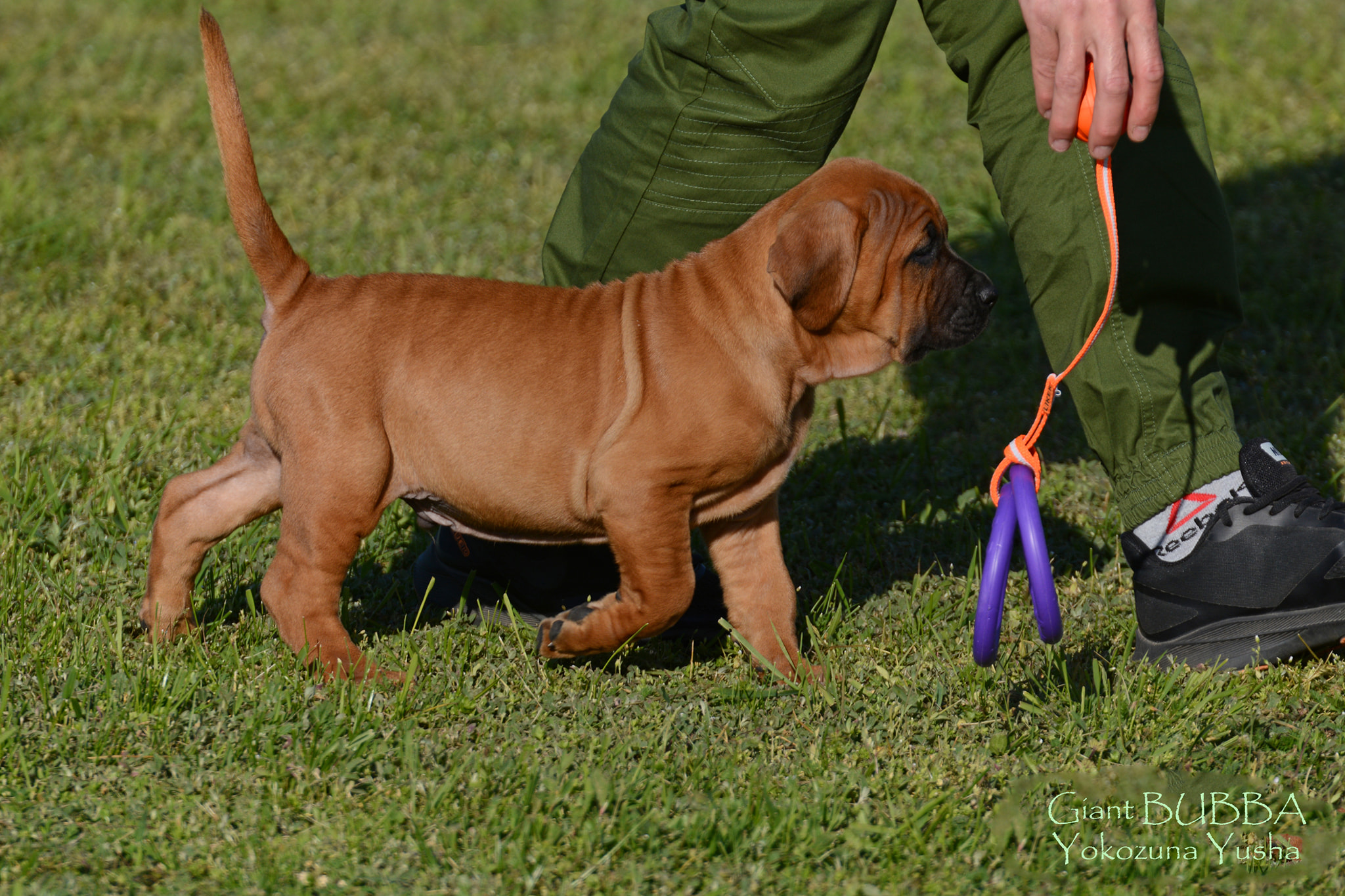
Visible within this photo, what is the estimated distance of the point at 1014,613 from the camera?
146 inches

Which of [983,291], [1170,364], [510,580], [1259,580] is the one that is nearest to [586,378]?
[510,580]

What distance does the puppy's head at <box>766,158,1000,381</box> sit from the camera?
3041 mm

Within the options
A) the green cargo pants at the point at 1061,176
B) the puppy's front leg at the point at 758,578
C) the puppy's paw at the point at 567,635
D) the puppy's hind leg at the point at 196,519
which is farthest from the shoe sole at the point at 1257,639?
the puppy's hind leg at the point at 196,519

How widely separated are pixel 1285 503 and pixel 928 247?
42.9 inches

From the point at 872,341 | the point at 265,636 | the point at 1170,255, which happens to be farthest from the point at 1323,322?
the point at 265,636

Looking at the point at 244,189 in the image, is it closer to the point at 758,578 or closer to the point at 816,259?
the point at 816,259

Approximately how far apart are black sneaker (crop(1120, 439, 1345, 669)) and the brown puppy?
0.81 m

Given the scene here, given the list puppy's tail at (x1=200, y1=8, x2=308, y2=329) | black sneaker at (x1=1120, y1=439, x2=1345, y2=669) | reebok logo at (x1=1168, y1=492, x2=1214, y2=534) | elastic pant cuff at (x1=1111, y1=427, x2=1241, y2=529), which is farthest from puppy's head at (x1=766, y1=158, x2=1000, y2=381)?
puppy's tail at (x1=200, y1=8, x2=308, y2=329)

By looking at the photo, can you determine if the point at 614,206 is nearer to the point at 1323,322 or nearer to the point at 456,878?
the point at 456,878

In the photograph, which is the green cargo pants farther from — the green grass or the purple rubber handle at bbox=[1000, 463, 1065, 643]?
the purple rubber handle at bbox=[1000, 463, 1065, 643]

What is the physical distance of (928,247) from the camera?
321 centimetres

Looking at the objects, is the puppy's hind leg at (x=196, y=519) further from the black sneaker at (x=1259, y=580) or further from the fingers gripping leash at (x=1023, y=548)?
the black sneaker at (x=1259, y=580)

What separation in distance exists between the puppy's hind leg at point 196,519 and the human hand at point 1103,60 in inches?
80.9

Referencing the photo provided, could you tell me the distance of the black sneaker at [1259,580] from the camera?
3299 mm
